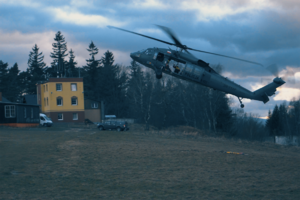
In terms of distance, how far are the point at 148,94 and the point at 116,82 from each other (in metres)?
31.1

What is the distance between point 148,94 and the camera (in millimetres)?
62000

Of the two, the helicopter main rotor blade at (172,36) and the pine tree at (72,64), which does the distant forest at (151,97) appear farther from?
the helicopter main rotor blade at (172,36)

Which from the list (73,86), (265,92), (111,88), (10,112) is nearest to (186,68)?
(265,92)

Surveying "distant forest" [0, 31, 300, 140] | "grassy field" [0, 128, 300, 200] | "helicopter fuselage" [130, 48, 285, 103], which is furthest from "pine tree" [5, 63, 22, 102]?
"helicopter fuselage" [130, 48, 285, 103]

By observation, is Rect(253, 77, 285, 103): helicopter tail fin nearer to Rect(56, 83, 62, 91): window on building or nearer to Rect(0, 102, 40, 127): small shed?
Rect(0, 102, 40, 127): small shed

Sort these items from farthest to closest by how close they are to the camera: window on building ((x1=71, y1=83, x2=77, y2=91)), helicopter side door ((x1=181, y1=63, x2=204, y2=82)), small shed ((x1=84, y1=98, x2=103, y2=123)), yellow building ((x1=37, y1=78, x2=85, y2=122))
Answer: small shed ((x1=84, y1=98, x2=103, y2=123)), window on building ((x1=71, y1=83, x2=77, y2=91)), yellow building ((x1=37, y1=78, x2=85, y2=122)), helicopter side door ((x1=181, y1=63, x2=204, y2=82))

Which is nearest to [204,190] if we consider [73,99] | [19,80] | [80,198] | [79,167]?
[80,198]

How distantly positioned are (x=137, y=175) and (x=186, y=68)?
9.11 m

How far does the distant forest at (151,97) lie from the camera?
193ft

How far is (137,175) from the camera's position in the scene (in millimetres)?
14500

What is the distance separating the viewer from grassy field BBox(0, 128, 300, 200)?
37.2ft

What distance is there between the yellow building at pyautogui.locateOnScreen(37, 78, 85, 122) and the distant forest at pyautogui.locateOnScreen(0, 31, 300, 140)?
3.33m

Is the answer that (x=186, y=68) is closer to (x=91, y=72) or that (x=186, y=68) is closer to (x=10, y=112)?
(x=10, y=112)

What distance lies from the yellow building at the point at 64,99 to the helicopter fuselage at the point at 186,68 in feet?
161
